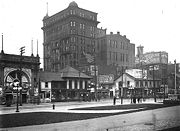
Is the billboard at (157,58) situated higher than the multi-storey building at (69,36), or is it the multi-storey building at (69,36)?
the multi-storey building at (69,36)

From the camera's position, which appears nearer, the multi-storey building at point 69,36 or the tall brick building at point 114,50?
the multi-storey building at point 69,36

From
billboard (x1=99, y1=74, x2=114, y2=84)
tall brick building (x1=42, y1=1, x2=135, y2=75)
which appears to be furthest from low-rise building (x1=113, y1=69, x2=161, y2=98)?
tall brick building (x1=42, y1=1, x2=135, y2=75)

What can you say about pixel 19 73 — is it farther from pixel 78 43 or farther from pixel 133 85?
pixel 78 43

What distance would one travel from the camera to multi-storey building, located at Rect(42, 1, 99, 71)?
94.2 meters

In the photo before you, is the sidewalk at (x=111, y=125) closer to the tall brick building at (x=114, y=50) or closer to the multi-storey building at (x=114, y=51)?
the multi-storey building at (x=114, y=51)

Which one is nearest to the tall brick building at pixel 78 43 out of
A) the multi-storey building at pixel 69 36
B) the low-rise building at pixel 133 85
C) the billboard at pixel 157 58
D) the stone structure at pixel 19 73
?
the multi-storey building at pixel 69 36

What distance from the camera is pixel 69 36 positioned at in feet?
309

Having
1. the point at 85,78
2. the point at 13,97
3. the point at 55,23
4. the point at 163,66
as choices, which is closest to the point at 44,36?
the point at 55,23

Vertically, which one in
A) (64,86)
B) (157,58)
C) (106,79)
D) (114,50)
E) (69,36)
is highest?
(69,36)

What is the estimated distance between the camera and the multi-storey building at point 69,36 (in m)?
94.2

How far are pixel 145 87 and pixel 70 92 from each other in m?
29.7

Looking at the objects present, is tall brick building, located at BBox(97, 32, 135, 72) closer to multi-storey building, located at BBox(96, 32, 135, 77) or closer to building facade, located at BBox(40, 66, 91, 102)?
multi-storey building, located at BBox(96, 32, 135, 77)

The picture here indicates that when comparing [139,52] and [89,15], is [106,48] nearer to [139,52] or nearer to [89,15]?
[89,15]

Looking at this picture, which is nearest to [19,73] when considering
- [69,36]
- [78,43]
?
[69,36]
